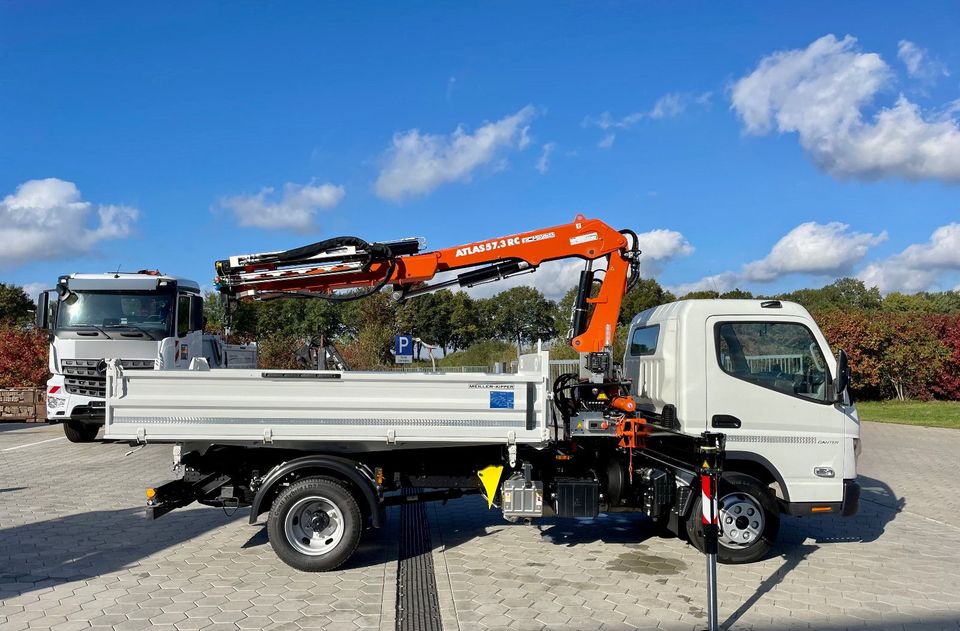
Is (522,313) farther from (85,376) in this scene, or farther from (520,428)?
(520,428)

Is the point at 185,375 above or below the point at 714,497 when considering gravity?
above

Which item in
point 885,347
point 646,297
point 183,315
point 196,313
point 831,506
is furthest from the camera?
point 646,297

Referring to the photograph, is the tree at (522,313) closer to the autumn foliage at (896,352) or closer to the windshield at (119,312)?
the autumn foliage at (896,352)

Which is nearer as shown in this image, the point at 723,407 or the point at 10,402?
the point at 723,407

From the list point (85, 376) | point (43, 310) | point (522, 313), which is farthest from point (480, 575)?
point (522, 313)

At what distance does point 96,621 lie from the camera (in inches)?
203

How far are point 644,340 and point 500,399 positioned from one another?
95.2 inches

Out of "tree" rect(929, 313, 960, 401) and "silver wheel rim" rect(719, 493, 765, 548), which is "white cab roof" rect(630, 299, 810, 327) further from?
"tree" rect(929, 313, 960, 401)

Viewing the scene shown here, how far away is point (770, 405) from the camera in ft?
22.2

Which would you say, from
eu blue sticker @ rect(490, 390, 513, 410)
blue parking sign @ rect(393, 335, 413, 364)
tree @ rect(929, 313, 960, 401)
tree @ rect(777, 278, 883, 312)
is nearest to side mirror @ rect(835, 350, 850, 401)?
eu blue sticker @ rect(490, 390, 513, 410)

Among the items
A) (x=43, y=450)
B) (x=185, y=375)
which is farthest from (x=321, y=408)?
(x=43, y=450)

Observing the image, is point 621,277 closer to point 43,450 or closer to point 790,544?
point 790,544

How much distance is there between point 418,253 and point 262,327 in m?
27.3

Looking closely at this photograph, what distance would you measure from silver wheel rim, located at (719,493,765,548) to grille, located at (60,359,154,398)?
11.1 metres
